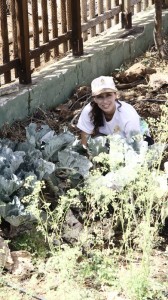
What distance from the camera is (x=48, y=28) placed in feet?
30.2

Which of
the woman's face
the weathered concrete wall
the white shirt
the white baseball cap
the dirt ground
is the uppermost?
the white baseball cap

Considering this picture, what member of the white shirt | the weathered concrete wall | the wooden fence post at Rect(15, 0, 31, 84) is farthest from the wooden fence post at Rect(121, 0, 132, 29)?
the white shirt

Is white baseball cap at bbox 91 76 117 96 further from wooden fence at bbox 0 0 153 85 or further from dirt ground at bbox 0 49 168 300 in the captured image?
wooden fence at bbox 0 0 153 85

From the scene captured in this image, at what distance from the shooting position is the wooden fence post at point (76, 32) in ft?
28.7

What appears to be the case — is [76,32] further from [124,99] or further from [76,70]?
[124,99]

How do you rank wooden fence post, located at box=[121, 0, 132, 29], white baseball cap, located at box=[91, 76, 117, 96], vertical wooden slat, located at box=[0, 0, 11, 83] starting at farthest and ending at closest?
wooden fence post, located at box=[121, 0, 132, 29], vertical wooden slat, located at box=[0, 0, 11, 83], white baseball cap, located at box=[91, 76, 117, 96]

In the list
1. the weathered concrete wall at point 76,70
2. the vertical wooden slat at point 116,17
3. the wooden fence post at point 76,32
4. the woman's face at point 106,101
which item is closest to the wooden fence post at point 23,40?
the weathered concrete wall at point 76,70

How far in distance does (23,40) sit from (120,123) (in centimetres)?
181

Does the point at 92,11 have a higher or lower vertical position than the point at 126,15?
higher

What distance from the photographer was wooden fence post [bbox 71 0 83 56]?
28.7 feet

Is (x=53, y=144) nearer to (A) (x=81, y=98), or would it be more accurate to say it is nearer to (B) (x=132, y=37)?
(A) (x=81, y=98)

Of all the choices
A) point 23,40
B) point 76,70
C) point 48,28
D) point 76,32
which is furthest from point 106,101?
point 48,28

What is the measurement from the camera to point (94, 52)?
9016 mm

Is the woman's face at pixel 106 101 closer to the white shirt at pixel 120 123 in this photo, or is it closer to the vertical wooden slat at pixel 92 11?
the white shirt at pixel 120 123
